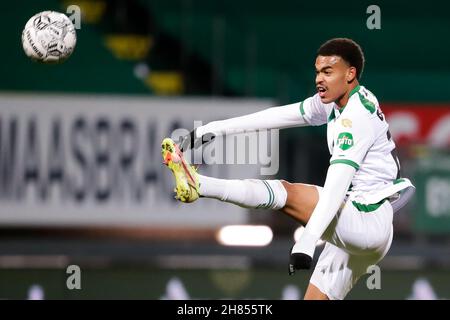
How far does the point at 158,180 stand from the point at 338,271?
243 inches

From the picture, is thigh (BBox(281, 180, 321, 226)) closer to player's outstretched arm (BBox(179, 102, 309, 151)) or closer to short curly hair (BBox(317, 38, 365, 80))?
player's outstretched arm (BBox(179, 102, 309, 151))

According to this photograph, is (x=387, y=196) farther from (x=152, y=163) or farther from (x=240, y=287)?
(x=152, y=163)

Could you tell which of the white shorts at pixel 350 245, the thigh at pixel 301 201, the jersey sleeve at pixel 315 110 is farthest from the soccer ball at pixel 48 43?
the white shorts at pixel 350 245

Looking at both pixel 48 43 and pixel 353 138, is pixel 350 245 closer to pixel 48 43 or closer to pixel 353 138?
pixel 353 138

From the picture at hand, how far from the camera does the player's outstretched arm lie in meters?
6.67

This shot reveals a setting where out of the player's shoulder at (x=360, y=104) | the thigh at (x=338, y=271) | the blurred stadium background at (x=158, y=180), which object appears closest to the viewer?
the player's shoulder at (x=360, y=104)

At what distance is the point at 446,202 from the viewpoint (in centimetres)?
1236

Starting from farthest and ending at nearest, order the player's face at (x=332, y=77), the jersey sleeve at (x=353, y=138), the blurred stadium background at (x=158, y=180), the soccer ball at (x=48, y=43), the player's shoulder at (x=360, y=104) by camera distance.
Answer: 1. the blurred stadium background at (x=158, y=180)
2. the soccer ball at (x=48, y=43)
3. the player's face at (x=332, y=77)
4. the player's shoulder at (x=360, y=104)
5. the jersey sleeve at (x=353, y=138)

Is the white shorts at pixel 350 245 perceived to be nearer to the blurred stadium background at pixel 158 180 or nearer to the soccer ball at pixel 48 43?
the soccer ball at pixel 48 43

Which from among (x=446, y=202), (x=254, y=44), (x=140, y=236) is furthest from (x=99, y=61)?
(x=446, y=202)

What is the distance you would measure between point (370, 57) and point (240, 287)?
24.9 ft

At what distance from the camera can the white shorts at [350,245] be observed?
6.29 metres

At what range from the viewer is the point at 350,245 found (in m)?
6.35

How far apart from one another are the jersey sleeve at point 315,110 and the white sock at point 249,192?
0.55 meters
